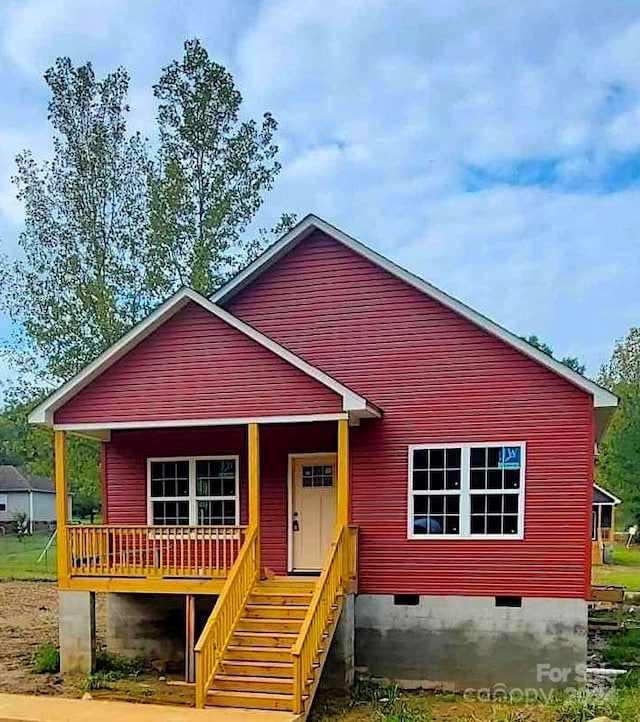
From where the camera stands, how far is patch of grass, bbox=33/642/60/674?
12148mm

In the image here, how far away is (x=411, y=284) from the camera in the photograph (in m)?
12.4

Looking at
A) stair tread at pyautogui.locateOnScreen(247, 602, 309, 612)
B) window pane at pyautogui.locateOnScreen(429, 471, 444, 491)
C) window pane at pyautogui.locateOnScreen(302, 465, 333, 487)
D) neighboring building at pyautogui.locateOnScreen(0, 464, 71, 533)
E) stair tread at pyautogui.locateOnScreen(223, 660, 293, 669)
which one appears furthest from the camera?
neighboring building at pyautogui.locateOnScreen(0, 464, 71, 533)

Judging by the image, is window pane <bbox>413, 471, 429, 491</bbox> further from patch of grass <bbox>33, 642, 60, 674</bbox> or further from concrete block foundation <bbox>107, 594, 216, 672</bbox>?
patch of grass <bbox>33, 642, 60, 674</bbox>

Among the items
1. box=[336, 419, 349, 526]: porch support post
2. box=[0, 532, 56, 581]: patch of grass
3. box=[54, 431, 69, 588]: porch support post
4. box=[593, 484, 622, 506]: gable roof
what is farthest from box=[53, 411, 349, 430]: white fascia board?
box=[593, 484, 622, 506]: gable roof

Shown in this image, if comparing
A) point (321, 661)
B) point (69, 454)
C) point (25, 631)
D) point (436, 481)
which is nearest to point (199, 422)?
point (436, 481)

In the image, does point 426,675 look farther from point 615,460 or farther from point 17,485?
point 17,485

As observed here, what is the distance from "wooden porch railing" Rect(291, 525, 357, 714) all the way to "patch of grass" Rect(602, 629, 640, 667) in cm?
513

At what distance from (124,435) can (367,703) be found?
20.2ft

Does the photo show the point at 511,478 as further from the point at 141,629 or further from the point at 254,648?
the point at 141,629

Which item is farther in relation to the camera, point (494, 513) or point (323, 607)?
point (494, 513)

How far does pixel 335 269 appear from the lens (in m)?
13.0

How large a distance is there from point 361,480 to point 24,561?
22243 millimetres

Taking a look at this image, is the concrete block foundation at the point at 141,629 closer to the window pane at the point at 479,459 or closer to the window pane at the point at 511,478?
the window pane at the point at 479,459

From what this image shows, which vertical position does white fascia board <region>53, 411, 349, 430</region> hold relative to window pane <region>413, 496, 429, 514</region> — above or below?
above
